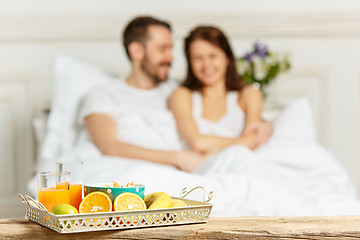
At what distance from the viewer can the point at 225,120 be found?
2557 mm

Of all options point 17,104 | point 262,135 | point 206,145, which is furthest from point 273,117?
point 17,104

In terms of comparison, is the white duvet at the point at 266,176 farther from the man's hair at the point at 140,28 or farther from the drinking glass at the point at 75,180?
the man's hair at the point at 140,28

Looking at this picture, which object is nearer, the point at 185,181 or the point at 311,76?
the point at 185,181

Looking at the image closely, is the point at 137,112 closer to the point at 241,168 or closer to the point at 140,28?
the point at 140,28

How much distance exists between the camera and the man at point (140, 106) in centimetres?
232

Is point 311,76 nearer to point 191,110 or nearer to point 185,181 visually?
point 191,110

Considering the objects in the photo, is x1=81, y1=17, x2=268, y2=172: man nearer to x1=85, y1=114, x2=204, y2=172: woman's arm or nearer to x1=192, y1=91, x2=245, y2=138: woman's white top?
x1=85, y1=114, x2=204, y2=172: woman's arm

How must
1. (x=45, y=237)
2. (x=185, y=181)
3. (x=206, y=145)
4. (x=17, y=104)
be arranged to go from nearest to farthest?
(x=45, y=237) → (x=185, y=181) → (x=206, y=145) → (x=17, y=104)

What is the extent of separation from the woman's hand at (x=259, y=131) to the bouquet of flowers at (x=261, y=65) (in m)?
0.52

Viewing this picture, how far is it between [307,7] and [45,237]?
2.60 metres

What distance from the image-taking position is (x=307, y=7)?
3.30 meters

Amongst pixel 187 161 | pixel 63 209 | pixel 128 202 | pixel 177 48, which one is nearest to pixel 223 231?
pixel 128 202

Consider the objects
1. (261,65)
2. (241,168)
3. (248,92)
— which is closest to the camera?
(241,168)

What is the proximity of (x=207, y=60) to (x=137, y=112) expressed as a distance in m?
0.40
